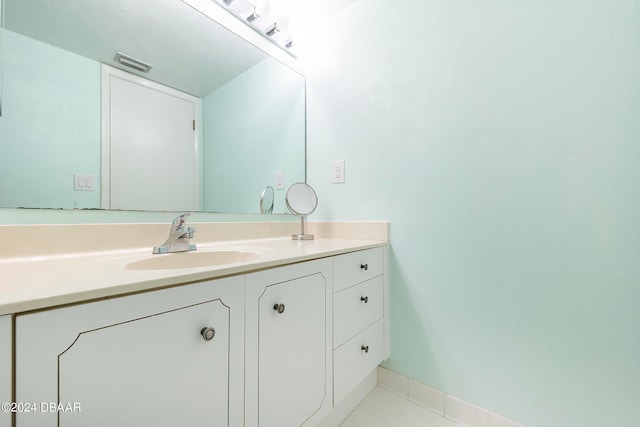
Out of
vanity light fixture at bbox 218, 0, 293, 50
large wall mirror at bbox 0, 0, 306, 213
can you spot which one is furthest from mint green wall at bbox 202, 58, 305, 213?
vanity light fixture at bbox 218, 0, 293, 50

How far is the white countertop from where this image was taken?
0.39 metres

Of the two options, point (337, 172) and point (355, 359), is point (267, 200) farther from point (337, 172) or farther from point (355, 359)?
point (355, 359)

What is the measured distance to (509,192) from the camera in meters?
0.96

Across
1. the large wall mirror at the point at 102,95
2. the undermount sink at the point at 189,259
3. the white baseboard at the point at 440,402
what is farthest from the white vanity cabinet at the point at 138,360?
the white baseboard at the point at 440,402

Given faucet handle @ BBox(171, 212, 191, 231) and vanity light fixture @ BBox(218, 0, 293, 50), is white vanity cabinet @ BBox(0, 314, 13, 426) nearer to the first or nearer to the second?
faucet handle @ BBox(171, 212, 191, 231)

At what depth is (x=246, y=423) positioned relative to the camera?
0.65m

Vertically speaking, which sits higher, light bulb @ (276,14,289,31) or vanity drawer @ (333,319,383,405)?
light bulb @ (276,14,289,31)

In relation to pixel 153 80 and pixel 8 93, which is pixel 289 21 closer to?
pixel 153 80

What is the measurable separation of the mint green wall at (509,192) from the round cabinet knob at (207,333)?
90 centimetres

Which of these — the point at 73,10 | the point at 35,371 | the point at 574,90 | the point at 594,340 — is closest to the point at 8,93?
the point at 73,10

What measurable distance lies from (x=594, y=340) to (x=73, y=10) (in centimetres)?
202

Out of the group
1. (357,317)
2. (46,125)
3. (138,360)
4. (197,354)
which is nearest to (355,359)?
(357,317)

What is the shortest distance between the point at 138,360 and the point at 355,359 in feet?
2.59

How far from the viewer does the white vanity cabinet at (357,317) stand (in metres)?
0.95
